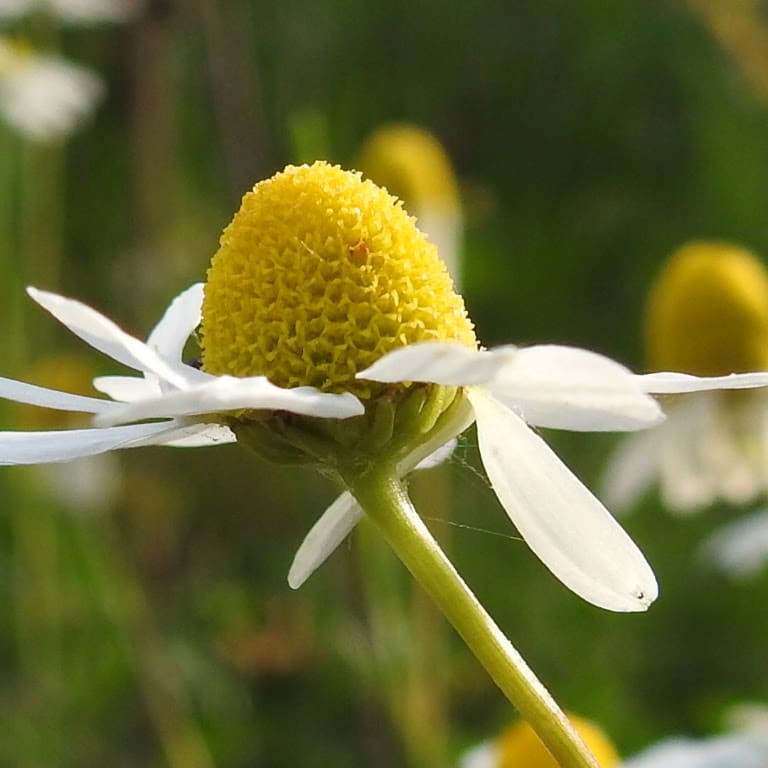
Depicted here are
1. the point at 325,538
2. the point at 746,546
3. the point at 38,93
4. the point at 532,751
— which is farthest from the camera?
the point at 38,93

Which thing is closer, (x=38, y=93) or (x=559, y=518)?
(x=559, y=518)

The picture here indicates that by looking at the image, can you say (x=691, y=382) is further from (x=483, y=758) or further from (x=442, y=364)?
(x=483, y=758)

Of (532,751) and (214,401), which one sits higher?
(214,401)

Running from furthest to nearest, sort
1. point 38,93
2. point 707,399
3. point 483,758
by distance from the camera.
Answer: point 38,93 < point 707,399 < point 483,758

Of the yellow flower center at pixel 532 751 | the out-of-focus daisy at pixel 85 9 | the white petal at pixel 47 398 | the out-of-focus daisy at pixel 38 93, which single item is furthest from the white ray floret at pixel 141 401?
the out-of-focus daisy at pixel 85 9

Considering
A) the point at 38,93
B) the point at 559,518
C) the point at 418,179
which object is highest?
the point at 38,93

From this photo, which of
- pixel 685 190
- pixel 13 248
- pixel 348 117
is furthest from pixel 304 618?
pixel 685 190

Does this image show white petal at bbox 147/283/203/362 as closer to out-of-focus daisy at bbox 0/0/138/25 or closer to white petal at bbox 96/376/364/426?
white petal at bbox 96/376/364/426

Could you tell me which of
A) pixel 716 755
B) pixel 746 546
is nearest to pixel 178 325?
pixel 716 755
